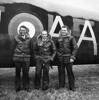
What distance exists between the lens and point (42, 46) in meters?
6.09

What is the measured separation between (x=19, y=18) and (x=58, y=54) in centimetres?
146

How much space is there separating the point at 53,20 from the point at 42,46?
1173 mm

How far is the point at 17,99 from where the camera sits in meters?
5.27

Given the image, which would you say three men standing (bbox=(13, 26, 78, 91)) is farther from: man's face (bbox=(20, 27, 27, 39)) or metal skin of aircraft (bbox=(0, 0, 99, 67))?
metal skin of aircraft (bbox=(0, 0, 99, 67))

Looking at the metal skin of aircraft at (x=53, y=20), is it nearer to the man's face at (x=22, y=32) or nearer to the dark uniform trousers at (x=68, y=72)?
the man's face at (x=22, y=32)

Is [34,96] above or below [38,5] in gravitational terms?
below

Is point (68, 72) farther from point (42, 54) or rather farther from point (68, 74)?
point (42, 54)

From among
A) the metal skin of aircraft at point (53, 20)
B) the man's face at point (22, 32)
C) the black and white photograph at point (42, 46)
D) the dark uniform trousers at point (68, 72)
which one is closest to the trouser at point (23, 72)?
the black and white photograph at point (42, 46)

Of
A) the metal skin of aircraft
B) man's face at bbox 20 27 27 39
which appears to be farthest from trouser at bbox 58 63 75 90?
man's face at bbox 20 27 27 39

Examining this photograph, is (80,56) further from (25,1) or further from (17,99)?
(17,99)

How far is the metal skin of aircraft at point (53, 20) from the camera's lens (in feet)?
20.8

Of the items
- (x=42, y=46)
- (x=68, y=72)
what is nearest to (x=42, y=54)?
(x=42, y=46)

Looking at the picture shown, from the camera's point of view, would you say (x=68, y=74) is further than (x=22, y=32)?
Yes

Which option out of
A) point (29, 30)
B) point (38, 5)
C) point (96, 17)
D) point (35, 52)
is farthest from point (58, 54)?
point (96, 17)
